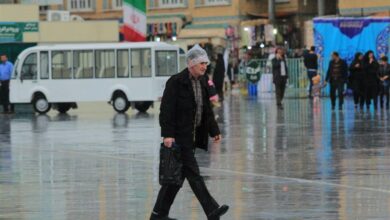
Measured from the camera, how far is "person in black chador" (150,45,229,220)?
11516 millimetres

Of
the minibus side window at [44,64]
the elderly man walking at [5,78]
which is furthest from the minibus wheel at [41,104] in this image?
the elderly man walking at [5,78]

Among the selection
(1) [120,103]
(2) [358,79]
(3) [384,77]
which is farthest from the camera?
(1) [120,103]

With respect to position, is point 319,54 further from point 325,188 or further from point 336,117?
point 325,188

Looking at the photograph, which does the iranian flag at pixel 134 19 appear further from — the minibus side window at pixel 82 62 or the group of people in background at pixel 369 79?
the group of people in background at pixel 369 79

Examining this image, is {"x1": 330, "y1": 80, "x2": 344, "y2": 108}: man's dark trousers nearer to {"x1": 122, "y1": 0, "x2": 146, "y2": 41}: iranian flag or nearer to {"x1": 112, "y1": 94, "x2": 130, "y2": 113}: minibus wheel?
{"x1": 112, "y1": 94, "x2": 130, "y2": 113}: minibus wheel

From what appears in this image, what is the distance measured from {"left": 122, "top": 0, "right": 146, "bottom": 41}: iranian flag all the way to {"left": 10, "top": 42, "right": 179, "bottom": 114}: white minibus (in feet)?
9.37

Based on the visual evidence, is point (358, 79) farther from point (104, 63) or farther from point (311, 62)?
point (104, 63)

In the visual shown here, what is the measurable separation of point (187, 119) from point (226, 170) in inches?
212

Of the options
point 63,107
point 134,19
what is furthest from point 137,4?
point 63,107

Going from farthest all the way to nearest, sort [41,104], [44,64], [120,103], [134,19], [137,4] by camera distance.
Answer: [134,19], [137,4], [44,64], [41,104], [120,103]

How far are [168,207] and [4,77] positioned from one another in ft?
89.8

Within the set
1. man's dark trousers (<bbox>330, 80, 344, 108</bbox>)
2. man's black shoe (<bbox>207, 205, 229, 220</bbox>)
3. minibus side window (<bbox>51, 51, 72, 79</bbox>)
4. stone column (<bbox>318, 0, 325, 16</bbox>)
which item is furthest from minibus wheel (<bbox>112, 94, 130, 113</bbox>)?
man's black shoe (<bbox>207, 205, 229, 220</bbox>)

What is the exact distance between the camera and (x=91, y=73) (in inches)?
1494

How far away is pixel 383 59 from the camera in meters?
35.1
